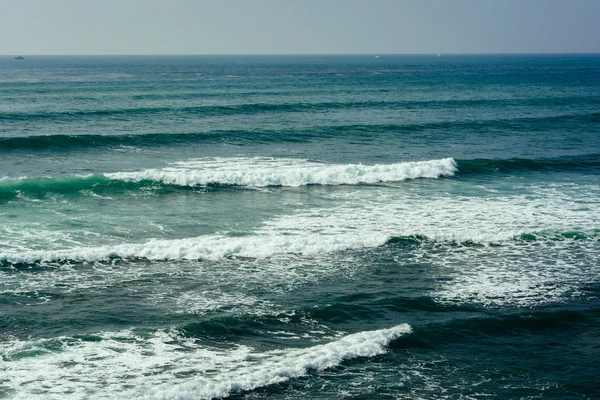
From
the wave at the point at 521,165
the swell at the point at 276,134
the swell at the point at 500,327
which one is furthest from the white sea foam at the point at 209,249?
the swell at the point at 276,134

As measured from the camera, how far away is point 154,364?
1226 cm

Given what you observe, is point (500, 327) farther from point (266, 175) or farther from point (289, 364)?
point (266, 175)

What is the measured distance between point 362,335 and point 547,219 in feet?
38.6

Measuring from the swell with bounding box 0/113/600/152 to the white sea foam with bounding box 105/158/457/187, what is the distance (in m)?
5.95

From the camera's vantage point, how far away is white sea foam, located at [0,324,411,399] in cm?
1138

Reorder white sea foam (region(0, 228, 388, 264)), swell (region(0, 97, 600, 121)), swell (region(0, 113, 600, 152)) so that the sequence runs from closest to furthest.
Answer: white sea foam (region(0, 228, 388, 264)), swell (region(0, 113, 600, 152)), swell (region(0, 97, 600, 121))

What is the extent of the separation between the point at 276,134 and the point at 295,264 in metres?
21.8

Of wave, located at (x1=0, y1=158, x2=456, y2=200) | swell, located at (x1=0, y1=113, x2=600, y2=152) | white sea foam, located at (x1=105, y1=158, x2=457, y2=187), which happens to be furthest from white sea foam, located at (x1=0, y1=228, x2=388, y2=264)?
swell, located at (x1=0, y1=113, x2=600, y2=152)

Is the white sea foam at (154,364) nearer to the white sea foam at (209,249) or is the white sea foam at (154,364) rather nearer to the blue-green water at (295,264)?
the blue-green water at (295,264)

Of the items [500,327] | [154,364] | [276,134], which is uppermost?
[276,134]

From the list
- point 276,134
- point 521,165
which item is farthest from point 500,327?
point 276,134

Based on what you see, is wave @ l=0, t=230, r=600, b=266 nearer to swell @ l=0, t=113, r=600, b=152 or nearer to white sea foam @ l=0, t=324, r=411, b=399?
white sea foam @ l=0, t=324, r=411, b=399

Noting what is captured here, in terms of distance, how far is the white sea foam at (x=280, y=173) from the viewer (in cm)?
2783

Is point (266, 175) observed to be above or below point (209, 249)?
above
